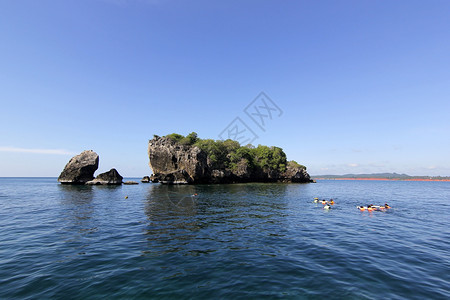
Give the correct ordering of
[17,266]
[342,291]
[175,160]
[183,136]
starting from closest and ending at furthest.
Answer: [342,291] → [17,266] → [175,160] → [183,136]

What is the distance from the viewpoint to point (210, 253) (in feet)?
38.1

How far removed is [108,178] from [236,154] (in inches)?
2150

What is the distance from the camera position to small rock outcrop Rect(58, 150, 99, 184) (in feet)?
256

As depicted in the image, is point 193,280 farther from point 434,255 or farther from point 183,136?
point 183,136

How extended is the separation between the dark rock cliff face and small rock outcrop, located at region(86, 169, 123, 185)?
14.1 metres

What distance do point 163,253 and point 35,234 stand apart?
1151 centimetres

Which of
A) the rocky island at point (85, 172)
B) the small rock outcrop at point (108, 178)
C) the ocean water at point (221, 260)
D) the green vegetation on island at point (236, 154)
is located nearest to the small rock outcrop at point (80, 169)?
the rocky island at point (85, 172)

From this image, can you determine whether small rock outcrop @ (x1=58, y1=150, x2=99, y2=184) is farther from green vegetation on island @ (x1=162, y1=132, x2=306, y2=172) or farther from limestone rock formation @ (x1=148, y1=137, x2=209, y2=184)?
green vegetation on island @ (x1=162, y1=132, x2=306, y2=172)

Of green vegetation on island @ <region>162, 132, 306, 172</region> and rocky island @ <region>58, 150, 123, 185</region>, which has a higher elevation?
green vegetation on island @ <region>162, 132, 306, 172</region>

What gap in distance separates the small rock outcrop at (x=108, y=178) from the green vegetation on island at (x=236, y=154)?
27.1 m

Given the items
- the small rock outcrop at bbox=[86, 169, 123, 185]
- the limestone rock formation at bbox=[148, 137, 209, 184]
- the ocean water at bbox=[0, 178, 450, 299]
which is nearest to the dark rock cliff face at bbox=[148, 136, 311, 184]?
the limestone rock formation at bbox=[148, 137, 209, 184]

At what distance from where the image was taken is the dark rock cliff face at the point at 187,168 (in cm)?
7925

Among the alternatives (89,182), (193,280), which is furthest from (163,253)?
(89,182)

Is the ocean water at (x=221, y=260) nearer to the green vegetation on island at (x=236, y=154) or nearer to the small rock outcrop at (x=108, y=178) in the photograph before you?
the small rock outcrop at (x=108, y=178)
